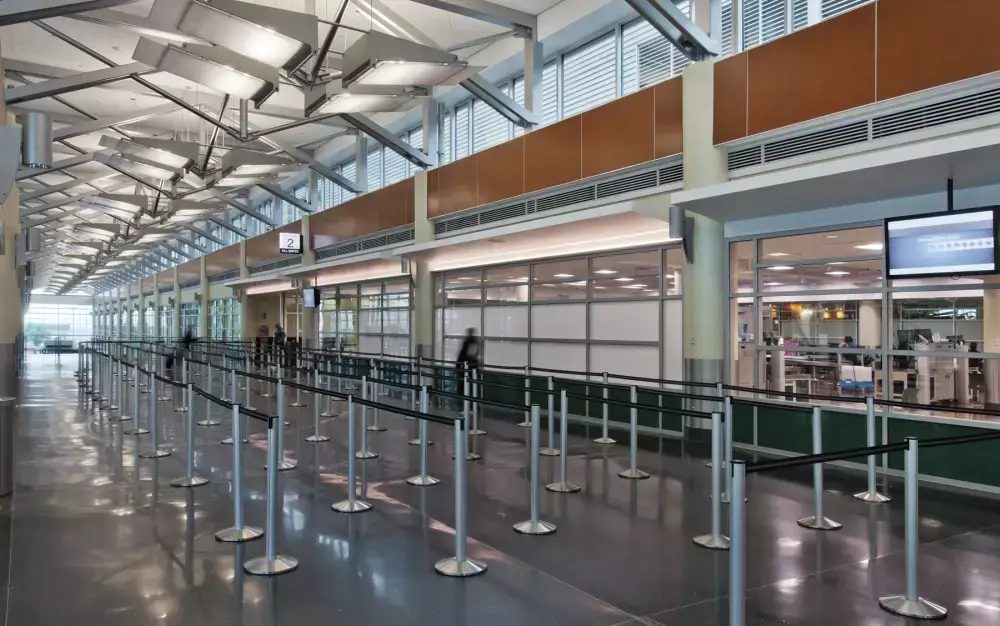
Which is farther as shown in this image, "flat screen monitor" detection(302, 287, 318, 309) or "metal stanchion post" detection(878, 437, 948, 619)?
"flat screen monitor" detection(302, 287, 318, 309)

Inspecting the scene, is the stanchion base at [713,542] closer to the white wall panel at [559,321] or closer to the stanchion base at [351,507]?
the stanchion base at [351,507]

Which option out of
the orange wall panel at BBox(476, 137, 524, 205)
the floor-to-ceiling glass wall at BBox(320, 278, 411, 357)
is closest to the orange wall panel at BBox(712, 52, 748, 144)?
the orange wall panel at BBox(476, 137, 524, 205)

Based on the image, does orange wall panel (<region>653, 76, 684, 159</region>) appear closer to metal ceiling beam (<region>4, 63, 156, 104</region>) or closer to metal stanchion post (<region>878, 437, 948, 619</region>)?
metal stanchion post (<region>878, 437, 948, 619</region>)

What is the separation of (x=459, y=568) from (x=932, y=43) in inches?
287

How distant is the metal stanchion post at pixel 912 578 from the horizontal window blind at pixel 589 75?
9742 mm

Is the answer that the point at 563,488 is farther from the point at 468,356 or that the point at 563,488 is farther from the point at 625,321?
the point at 468,356

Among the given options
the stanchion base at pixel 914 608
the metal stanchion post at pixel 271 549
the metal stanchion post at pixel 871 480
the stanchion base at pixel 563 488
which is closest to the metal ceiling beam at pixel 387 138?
the stanchion base at pixel 563 488

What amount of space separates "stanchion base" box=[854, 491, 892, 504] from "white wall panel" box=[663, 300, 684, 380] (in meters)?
3.97

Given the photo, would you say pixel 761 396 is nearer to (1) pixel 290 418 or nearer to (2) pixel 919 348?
(2) pixel 919 348

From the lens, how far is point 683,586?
4.52 meters

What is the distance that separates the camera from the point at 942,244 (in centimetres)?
718

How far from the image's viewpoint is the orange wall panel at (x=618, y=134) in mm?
11055

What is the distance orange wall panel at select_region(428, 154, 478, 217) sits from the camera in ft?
50.9

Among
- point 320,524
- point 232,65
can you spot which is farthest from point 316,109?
point 320,524
